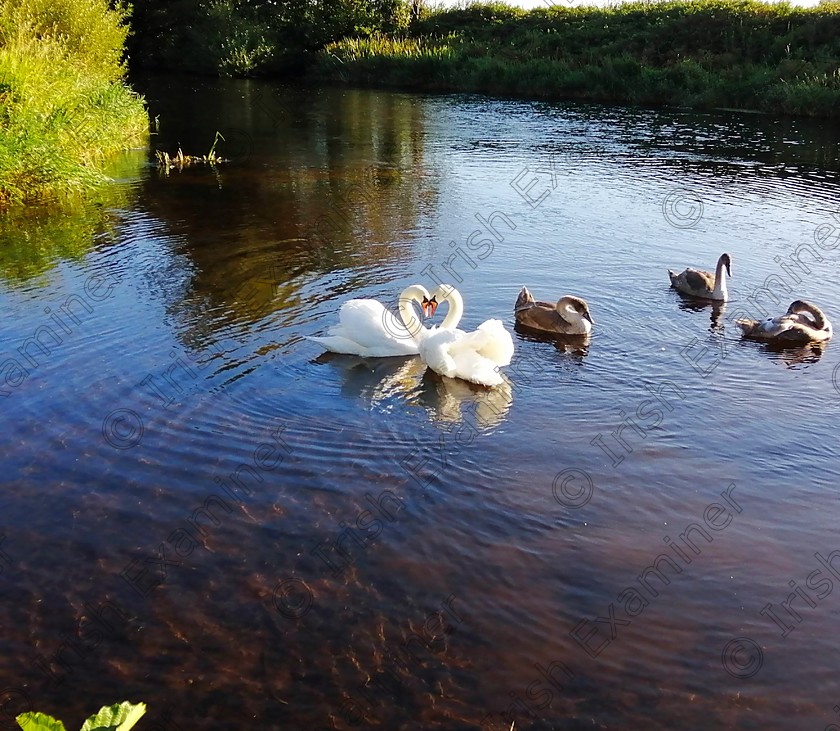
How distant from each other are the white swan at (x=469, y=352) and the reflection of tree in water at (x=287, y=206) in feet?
8.70

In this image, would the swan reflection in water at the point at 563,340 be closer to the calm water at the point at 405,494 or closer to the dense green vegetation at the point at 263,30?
the calm water at the point at 405,494

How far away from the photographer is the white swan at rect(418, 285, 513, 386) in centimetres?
827

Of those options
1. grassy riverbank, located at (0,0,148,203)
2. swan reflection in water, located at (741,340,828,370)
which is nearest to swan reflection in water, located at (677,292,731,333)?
swan reflection in water, located at (741,340,828,370)

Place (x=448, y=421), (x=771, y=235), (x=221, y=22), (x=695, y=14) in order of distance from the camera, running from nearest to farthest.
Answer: (x=448, y=421) → (x=771, y=235) → (x=695, y=14) → (x=221, y=22)

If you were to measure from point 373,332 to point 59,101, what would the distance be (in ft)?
37.0

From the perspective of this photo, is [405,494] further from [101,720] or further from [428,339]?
[101,720]

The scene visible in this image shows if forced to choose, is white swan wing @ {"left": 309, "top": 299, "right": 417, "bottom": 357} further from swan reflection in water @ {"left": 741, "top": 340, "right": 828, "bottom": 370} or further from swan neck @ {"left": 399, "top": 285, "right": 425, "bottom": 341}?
swan reflection in water @ {"left": 741, "top": 340, "right": 828, "bottom": 370}

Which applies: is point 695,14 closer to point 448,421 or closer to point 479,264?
point 479,264

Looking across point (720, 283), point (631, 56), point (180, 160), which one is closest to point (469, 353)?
point (720, 283)

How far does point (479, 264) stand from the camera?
482 inches

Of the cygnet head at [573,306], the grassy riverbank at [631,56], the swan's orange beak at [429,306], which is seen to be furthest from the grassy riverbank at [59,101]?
the grassy riverbank at [631,56]

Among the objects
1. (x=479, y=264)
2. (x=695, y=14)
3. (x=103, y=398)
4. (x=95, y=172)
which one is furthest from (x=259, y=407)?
(x=695, y=14)

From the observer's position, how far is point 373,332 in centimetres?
876

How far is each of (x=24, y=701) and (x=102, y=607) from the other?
77 cm
